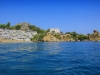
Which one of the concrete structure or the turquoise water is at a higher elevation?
the concrete structure

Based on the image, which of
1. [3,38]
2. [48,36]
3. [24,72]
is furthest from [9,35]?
[24,72]

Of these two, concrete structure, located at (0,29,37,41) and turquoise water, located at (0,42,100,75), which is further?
concrete structure, located at (0,29,37,41)

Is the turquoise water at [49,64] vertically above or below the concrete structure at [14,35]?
below

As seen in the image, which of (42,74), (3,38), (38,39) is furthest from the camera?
(38,39)

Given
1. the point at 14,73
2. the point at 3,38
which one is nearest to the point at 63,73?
the point at 14,73

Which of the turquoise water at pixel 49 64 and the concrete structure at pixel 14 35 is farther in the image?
the concrete structure at pixel 14 35

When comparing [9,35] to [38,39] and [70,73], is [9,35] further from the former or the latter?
[70,73]

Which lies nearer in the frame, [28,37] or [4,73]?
[4,73]

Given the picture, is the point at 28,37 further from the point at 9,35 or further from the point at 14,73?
the point at 14,73

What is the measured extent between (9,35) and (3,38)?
1019 centimetres

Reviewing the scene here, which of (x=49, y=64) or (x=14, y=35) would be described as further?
(x=14, y=35)

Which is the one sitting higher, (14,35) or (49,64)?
(14,35)

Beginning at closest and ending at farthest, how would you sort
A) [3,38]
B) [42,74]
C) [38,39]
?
[42,74] → [3,38] → [38,39]

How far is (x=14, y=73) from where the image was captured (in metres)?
15.8
